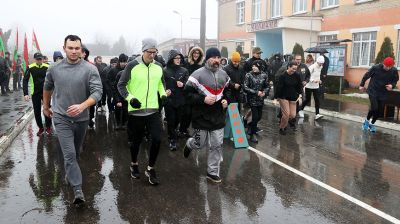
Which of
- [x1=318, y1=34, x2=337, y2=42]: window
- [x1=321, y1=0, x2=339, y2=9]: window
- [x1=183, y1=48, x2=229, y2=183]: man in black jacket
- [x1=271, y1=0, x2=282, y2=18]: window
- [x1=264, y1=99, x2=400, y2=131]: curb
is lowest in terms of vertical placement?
[x1=264, y1=99, x2=400, y2=131]: curb

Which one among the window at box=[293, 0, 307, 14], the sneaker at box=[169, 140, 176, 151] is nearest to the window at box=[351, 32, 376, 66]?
the window at box=[293, 0, 307, 14]

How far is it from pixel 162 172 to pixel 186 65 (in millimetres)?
3414

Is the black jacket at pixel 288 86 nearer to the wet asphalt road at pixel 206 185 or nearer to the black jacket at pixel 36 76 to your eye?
the wet asphalt road at pixel 206 185

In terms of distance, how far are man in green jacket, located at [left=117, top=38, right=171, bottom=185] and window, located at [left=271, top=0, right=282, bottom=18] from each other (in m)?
25.7

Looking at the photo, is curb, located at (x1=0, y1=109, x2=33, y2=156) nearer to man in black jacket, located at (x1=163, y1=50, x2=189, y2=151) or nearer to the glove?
man in black jacket, located at (x1=163, y1=50, x2=189, y2=151)

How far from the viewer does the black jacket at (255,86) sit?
8039mm

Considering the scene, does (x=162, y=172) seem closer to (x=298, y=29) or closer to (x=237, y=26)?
(x=298, y=29)

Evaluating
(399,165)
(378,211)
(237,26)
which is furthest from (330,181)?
(237,26)

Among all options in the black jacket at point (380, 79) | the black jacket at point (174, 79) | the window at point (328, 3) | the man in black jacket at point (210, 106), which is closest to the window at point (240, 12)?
the window at point (328, 3)

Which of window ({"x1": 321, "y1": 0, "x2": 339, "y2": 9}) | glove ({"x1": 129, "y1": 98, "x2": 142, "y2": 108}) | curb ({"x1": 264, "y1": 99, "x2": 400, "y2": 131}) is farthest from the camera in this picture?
window ({"x1": 321, "y1": 0, "x2": 339, "y2": 9})

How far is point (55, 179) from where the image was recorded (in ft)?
18.7

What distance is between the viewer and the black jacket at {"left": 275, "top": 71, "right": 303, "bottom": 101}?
882cm

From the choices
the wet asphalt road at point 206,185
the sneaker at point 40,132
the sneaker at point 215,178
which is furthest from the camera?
the sneaker at point 40,132

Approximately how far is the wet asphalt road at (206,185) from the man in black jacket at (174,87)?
515 millimetres
